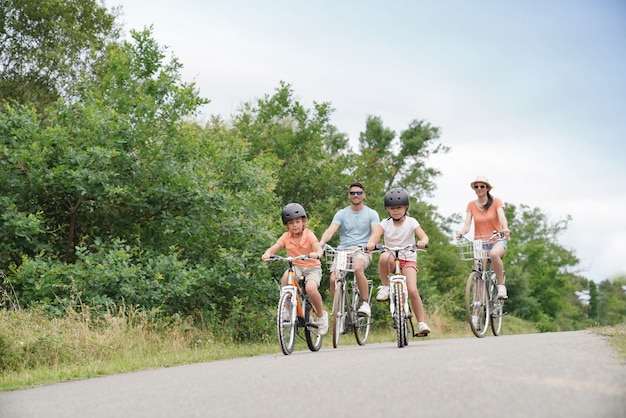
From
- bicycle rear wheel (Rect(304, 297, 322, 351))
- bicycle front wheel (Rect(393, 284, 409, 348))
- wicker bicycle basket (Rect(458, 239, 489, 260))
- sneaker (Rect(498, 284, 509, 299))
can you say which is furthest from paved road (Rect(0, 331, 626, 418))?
sneaker (Rect(498, 284, 509, 299))

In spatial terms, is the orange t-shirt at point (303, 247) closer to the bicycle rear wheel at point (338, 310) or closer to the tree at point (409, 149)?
the bicycle rear wheel at point (338, 310)

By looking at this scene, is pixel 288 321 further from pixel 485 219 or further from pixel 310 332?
pixel 485 219

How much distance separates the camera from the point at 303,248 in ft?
36.3

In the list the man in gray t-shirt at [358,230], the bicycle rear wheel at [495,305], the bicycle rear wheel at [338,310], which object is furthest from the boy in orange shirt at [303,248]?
the bicycle rear wheel at [495,305]

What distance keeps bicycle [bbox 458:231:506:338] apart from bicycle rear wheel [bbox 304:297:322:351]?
2.56 metres

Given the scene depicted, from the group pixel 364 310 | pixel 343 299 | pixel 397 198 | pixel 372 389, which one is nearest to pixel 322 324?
pixel 343 299

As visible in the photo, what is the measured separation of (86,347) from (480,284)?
19.6ft

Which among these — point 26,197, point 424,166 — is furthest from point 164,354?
point 424,166

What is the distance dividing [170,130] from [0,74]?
17.3 m

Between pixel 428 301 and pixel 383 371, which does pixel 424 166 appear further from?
pixel 383 371

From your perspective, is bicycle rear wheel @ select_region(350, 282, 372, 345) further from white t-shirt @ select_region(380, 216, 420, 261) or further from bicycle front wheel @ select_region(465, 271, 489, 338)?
bicycle front wheel @ select_region(465, 271, 489, 338)

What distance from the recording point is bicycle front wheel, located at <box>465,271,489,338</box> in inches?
484

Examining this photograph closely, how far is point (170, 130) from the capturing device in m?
16.4

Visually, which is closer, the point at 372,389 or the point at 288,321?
the point at 372,389
